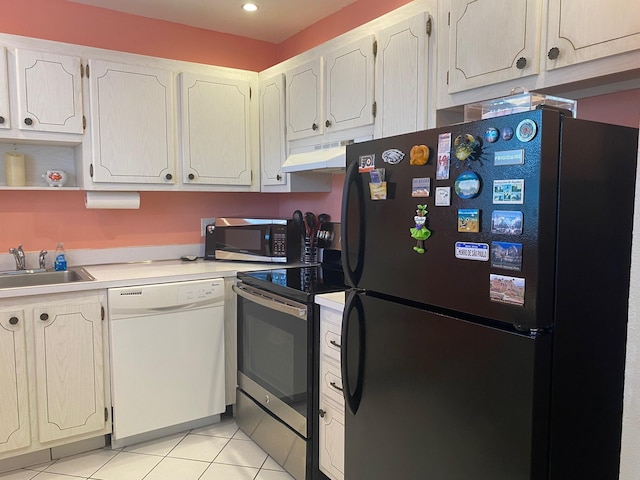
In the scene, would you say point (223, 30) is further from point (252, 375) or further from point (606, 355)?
point (606, 355)

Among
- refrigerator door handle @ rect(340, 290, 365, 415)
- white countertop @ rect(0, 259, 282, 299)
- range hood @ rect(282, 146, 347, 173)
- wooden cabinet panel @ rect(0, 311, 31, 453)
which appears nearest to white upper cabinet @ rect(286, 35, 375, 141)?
range hood @ rect(282, 146, 347, 173)

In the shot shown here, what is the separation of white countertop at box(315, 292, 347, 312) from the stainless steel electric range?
4cm

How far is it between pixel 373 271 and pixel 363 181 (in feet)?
0.99

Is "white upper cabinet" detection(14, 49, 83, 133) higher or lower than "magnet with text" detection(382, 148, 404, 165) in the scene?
higher

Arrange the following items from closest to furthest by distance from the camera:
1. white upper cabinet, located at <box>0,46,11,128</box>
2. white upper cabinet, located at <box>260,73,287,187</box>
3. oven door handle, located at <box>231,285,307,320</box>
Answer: oven door handle, located at <box>231,285,307,320</box>
white upper cabinet, located at <box>0,46,11,128</box>
white upper cabinet, located at <box>260,73,287,187</box>

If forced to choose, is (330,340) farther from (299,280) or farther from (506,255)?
(506,255)

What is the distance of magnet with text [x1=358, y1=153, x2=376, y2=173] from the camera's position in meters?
1.53

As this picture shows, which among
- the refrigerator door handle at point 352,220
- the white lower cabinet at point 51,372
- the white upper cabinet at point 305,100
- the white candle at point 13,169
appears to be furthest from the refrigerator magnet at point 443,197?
the white candle at point 13,169

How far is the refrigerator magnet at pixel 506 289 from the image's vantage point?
1.09 meters

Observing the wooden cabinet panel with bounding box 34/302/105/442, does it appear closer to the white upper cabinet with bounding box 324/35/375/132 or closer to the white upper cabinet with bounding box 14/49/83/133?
the white upper cabinet with bounding box 14/49/83/133

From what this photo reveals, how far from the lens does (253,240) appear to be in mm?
3076

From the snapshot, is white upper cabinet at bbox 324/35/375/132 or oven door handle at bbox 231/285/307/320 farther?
white upper cabinet at bbox 324/35/375/132

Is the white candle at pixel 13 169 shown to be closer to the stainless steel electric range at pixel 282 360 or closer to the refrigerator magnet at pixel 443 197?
the stainless steel electric range at pixel 282 360

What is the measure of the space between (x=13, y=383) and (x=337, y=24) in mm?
2714
